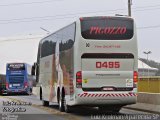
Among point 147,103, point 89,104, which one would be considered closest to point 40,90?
point 147,103

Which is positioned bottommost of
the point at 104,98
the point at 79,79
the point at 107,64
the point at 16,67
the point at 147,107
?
the point at 147,107

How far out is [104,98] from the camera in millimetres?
21344

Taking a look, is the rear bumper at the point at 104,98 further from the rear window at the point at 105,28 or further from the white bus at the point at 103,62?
the rear window at the point at 105,28

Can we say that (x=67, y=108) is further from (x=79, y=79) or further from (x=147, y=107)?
(x=147, y=107)

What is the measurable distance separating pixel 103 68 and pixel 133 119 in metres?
2.88

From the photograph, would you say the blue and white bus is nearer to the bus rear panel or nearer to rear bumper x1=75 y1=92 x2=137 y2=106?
the bus rear panel

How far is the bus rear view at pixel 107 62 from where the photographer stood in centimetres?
2131

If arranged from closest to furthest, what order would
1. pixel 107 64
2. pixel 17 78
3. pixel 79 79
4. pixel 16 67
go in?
pixel 79 79, pixel 107 64, pixel 16 67, pixel 17 78

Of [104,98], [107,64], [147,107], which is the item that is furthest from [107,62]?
[147,107]

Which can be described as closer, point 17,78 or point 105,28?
point 105,28

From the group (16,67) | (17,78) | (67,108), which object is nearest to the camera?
(67,108)

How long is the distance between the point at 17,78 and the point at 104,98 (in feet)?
120

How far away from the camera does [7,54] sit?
100 m

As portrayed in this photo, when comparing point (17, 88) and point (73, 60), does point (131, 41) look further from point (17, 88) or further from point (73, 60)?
point (17, 88)
